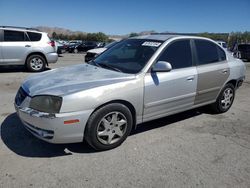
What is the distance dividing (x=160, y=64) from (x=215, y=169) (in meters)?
1.63

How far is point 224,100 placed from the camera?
5488 mm

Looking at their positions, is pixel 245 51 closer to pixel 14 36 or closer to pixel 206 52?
pixel 14 36

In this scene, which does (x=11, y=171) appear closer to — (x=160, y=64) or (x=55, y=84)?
(x=55, y=84)

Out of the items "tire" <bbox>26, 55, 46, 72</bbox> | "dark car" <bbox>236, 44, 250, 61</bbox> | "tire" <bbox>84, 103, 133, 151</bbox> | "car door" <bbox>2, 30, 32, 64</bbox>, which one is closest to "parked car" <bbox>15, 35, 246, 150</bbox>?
"tire" <bbox>84, 103, 133, 151</bbox>

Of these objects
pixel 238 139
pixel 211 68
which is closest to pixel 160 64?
pixel 211 68

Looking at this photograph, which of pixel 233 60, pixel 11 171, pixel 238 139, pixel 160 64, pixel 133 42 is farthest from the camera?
pixel 233 60

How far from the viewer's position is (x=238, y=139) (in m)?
4.28

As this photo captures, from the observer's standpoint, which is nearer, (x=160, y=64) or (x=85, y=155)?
(x=85, y=155)

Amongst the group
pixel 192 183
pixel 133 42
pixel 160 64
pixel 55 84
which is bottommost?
pixel 192 183

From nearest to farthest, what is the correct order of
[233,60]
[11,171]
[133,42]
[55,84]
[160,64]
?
[11,171]
[55,84]
[160,64]
[133,42]
[233,60]

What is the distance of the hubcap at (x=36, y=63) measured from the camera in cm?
1045

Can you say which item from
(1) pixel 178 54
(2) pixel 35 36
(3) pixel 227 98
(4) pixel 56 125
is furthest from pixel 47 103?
(2) pixel 35 36

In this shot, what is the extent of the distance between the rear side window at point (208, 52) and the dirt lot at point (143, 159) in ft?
3.97

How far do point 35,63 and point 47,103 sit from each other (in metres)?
7.82
